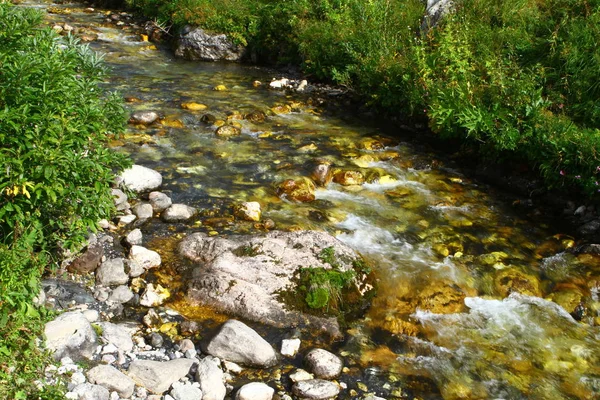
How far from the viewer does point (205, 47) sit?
1700 centimetres

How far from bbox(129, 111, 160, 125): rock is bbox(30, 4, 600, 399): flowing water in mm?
184

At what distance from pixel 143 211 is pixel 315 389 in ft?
11.7

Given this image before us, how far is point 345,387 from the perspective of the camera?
5.14 meters

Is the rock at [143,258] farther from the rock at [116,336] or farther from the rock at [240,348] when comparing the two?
the rock at [240,348]

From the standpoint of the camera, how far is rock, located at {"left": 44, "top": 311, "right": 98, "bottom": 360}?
4.61 m

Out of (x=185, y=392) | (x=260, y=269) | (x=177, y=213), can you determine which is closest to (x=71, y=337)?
(x=185, y=392)

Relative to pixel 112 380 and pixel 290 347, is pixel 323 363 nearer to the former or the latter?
pixel 290 347

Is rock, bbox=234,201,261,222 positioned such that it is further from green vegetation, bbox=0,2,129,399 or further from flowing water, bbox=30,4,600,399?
green vegetation, bbox=0,2,129,399

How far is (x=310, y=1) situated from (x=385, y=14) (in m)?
2.87

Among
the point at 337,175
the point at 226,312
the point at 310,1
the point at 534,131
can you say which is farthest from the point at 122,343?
the point at 310,1

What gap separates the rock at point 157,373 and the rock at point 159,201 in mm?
3066

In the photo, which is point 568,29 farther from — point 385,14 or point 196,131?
point 196,131

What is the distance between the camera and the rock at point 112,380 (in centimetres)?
445

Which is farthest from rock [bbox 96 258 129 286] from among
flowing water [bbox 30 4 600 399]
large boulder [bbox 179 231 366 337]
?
flowing water [bbox 30 4 600 399]
